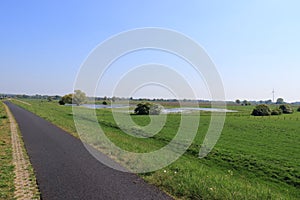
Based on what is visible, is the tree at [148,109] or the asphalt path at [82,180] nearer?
the asphalt path at [82,180]

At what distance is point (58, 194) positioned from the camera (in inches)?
292

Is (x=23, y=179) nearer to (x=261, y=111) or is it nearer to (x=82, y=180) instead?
(x=82, y=180)

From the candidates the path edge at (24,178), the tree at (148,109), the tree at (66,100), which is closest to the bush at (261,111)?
the tree at (148,109)

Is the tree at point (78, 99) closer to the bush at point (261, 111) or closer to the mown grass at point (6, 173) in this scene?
the bush at point (261, 111)

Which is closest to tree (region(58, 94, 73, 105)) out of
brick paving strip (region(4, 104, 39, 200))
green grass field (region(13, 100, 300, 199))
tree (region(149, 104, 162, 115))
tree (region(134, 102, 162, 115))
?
tree (region(134, 102, 162, 115))

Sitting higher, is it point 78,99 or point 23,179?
point 78,99

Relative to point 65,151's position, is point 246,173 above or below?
below

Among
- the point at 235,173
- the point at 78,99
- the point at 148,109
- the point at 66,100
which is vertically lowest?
the point at 235,173

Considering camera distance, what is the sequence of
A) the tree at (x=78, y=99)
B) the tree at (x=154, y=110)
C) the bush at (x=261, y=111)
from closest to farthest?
the tree at (x=154, y=110), the bush at (x=261, y=111), the tree at (x=78, y=99)

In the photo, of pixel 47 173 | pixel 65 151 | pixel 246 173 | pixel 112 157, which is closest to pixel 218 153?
pixel 246 173

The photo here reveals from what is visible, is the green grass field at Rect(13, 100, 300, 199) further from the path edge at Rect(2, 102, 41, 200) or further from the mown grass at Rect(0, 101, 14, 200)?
the mown grass at Rect(0, 101, 14, 200)

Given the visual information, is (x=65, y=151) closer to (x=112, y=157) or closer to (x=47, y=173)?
(x=112, y=157)

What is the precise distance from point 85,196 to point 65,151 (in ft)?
22.8

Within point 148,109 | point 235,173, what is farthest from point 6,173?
point 148,109
